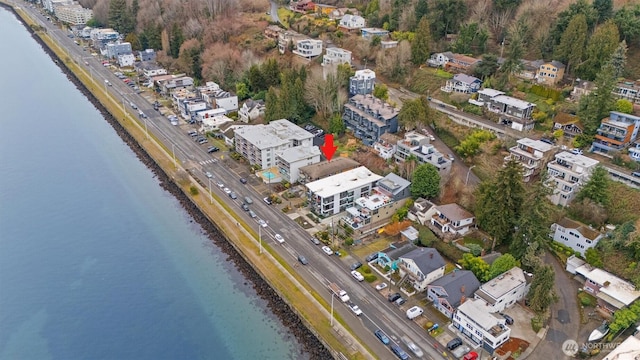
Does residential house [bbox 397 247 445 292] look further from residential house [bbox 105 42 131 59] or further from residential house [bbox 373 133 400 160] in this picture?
residential house [bbox 105 42 131 59]

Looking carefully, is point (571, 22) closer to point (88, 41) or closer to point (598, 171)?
point (598, 171)

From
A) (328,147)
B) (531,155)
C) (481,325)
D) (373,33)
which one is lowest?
(481,325)

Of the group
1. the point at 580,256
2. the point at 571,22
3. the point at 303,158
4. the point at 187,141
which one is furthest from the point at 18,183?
the point at 571,22

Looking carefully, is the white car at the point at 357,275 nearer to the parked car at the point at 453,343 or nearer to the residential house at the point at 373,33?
the parked car at the point at 453,343

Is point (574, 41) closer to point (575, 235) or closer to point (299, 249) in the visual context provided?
point (575, 235)

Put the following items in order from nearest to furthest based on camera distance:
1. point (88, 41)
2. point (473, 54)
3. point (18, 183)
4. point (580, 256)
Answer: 1. point (580, 256)
2. point (18, 183)
3. point (473, 54)
4. point (88, 41)

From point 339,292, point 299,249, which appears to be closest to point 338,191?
point 299,249

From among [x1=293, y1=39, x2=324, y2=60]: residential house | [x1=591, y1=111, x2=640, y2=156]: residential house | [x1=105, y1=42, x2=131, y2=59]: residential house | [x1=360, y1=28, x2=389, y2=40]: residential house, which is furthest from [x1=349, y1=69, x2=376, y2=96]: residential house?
[x1=105, y1=42, x2=131, y2=59]: residential house
